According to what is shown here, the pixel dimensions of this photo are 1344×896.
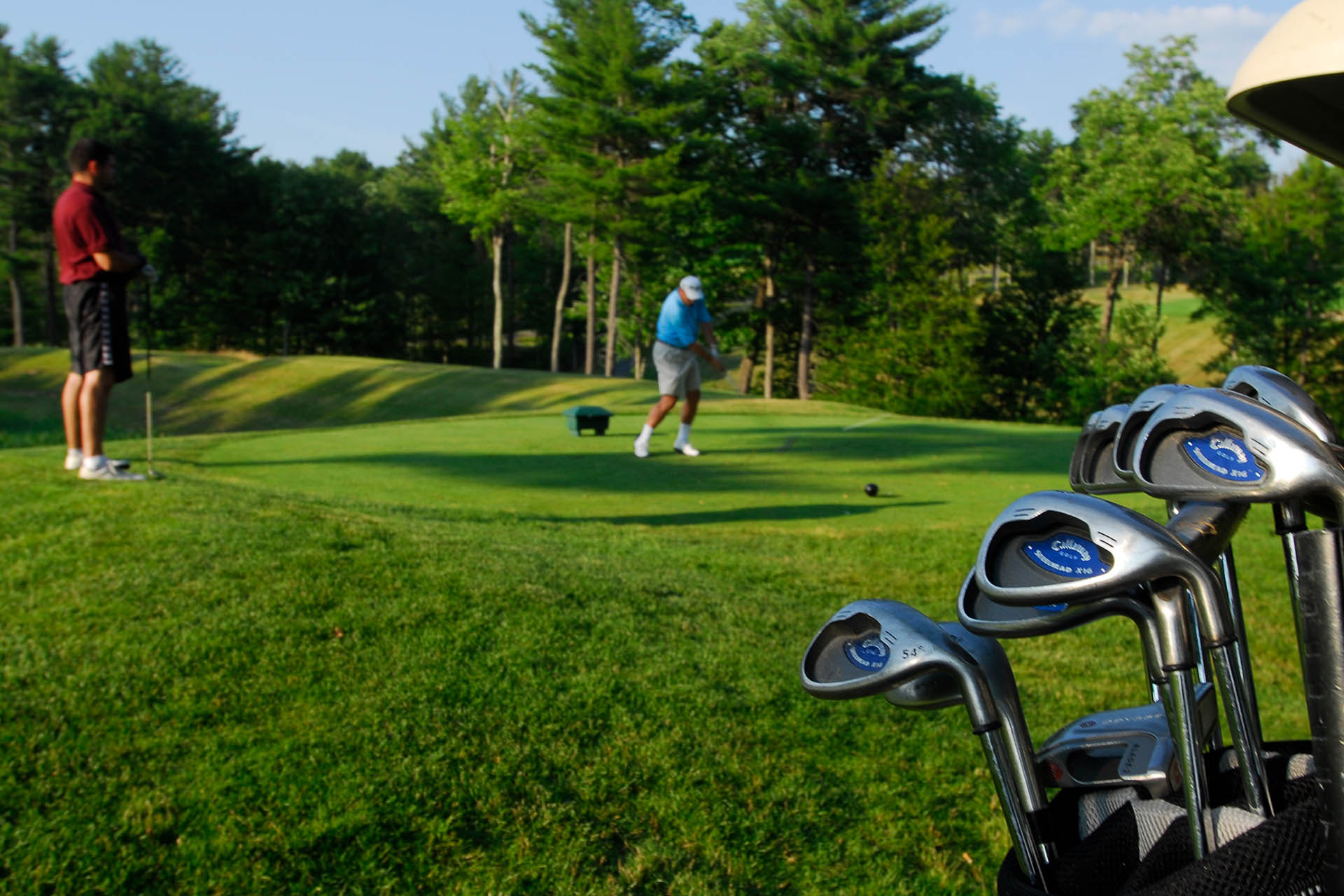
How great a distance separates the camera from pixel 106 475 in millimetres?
6418

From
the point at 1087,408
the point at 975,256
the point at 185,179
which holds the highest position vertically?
the point at 185,179

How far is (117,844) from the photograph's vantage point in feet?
9.27

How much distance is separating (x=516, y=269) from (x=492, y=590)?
6273 centimetres

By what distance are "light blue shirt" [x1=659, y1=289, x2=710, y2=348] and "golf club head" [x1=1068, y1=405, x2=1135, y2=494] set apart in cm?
969

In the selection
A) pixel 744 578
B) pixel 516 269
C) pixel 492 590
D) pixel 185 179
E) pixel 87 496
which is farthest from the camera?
pixel 516 269

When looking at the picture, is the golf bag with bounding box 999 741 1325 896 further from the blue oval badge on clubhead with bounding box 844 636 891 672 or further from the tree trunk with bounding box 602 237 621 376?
the tree trunk with bounding box 602 237 621 376

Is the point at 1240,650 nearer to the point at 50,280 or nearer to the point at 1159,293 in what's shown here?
the point at 1159,293

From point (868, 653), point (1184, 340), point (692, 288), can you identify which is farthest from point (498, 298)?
point (868, 653)

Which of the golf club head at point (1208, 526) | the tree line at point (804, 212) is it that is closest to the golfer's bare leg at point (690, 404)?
the golf club head at point (1208, 526)

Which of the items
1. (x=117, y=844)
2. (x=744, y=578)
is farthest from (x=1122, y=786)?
(x=744, y=578)

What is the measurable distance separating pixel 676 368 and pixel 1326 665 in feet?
35.4

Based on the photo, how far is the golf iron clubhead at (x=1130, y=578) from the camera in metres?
1.30

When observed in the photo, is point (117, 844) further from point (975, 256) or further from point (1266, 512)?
point (975, 256)

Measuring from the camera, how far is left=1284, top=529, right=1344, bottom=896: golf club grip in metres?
1.27
